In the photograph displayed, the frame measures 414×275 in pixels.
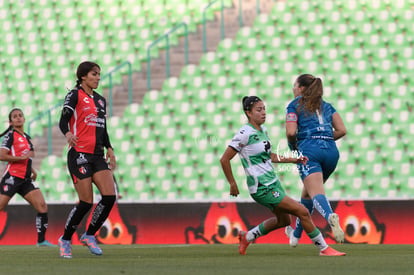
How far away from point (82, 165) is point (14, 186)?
3.63 meters

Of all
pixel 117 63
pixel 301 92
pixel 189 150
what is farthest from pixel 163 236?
pixel 117 63

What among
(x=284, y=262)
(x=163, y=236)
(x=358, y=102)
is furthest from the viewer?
(x=358, y=102)

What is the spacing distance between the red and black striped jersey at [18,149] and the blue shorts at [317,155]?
4.65 m

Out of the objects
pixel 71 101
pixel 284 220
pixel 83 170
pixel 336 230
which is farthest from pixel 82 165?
pixel 336 230

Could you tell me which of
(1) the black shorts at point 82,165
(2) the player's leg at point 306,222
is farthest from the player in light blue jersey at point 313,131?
(1) the black shorts at point 82,165

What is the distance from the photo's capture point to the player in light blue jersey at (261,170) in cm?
741

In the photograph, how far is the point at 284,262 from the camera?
678 cm

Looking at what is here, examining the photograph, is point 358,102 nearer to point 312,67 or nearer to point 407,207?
point 312,67

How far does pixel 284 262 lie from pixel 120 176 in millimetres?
8941

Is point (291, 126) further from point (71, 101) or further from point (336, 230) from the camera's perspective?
point (71, 101)

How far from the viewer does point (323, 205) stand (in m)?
7.44

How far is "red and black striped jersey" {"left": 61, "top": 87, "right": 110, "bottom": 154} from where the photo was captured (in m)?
7.66

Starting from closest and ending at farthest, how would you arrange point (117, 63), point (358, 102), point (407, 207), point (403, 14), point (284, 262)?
1. point (284, 262)
2. point (407, 207)
3. point (358, 102)
4. point (403, 14)
5. point (117, 63)

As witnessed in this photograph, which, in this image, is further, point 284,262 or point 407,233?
point 407,233
